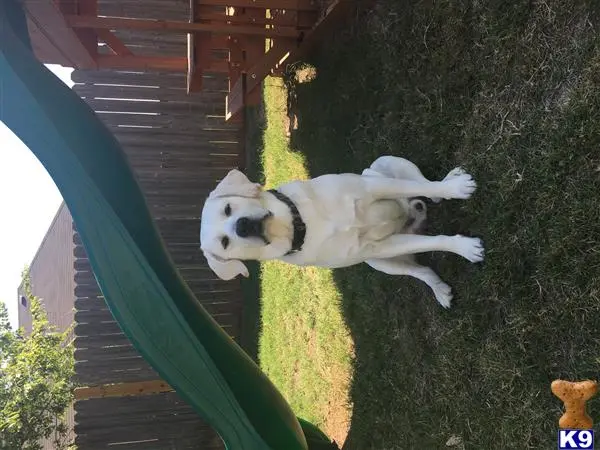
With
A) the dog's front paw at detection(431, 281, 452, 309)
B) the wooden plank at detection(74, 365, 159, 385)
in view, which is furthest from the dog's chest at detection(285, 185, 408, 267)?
the wooden plank at detection(74, 365, 159, 385)

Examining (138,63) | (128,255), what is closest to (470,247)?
(128,255)

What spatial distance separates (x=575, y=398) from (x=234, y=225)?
1489 mm

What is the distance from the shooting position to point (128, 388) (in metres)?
6.62

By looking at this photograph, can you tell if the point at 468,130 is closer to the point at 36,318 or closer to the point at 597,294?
the point at 597,294

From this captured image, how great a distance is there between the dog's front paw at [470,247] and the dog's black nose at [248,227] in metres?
1.16

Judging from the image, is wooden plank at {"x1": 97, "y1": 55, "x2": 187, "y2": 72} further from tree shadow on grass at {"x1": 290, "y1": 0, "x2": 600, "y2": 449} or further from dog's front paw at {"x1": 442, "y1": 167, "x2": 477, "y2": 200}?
dog's front paw at {"x1": 442, "y1": 167, "x2": 477, "y2": 200}

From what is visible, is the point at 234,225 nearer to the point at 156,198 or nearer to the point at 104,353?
the point at 156,198

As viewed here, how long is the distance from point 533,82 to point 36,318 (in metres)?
5.68

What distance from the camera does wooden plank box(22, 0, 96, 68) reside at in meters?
3.38

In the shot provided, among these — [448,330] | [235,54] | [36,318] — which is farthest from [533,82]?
[36,318]

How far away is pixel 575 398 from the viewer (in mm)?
1910

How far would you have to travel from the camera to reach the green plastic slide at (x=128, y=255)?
1987mm

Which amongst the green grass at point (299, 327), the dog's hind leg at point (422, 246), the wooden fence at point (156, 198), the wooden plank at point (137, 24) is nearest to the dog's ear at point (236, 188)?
the dog's hind leg at point (422, 246)

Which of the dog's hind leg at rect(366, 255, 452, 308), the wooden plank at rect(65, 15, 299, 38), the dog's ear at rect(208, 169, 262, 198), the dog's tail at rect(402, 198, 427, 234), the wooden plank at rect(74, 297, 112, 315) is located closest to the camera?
the dog's ear at rect(208, 169, 262, 198)
